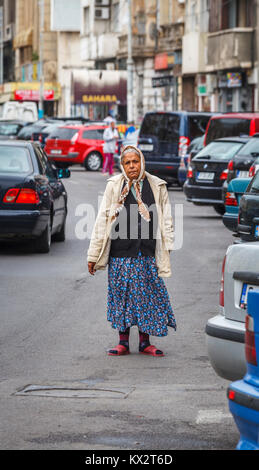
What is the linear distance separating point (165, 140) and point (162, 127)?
398 mm

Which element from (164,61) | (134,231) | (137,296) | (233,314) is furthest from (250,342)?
(164,61)

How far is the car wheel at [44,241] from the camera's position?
15906mm

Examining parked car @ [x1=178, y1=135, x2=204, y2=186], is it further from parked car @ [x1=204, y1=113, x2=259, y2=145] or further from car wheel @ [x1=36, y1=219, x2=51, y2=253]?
car wheel @ [x1=36, y1=219, x2=51, y2=253]

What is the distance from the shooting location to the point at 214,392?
757cm

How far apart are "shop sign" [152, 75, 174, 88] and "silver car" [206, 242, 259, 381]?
→ 49098 mm

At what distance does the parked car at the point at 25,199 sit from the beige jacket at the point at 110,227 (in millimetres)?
6726

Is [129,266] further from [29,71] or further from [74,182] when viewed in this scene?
[29,71]

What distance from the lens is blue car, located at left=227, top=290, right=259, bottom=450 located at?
497 centimetres

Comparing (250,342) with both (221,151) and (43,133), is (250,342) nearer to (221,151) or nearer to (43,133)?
(221,151)

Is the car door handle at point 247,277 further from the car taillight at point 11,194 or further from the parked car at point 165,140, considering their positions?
the parked car at point 165,140

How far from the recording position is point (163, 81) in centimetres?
5541

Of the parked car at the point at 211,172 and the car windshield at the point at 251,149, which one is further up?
the car windshield at the point at 251,149

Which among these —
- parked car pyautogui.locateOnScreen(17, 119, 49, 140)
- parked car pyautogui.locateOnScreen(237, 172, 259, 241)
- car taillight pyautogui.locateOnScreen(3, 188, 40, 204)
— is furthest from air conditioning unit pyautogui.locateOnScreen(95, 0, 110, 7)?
parked car pyautogui.locateOnScreen(237, 172, 259, 241)

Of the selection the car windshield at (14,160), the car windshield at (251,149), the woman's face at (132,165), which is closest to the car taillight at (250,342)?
the woman's face at (132,165)
